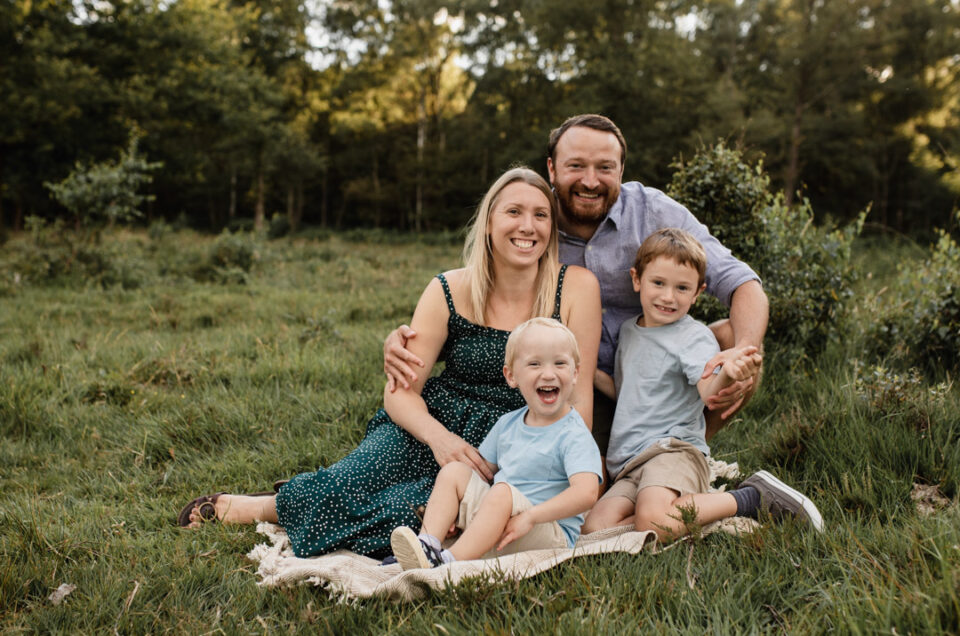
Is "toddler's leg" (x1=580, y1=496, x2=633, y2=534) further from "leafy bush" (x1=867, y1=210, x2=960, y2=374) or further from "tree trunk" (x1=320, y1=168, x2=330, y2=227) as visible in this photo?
"tree trunk" (x1=320, y1=168, x2=330, y2=227)

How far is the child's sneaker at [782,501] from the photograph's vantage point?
8.34 ft

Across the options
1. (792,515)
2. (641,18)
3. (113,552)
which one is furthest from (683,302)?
(641,18)

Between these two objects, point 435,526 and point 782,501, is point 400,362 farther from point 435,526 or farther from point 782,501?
point 782,501

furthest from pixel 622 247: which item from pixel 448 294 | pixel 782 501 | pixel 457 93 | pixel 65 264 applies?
pixel 457 93

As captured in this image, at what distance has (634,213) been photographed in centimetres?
375

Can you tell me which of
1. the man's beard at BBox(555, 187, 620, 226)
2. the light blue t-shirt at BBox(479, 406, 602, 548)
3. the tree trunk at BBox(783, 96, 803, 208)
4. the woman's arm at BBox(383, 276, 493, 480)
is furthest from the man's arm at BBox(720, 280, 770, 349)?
the tree trunk at BBox(783, 96, 803, 208)

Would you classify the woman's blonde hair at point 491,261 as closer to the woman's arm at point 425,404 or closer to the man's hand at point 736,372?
the woman's arm at point 425,404

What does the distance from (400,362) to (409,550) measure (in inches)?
43.7

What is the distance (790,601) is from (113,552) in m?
2.58

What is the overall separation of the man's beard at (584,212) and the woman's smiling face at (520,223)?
49 cm

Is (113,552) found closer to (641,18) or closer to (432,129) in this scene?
(641,18)

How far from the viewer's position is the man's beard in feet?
12.1

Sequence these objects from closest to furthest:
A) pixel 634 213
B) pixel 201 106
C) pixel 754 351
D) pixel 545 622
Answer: pixel 545 622 < pixel 754 351 < pixel 634 213 < pixel 201 106

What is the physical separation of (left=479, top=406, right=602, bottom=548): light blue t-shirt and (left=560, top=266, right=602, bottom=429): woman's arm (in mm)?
506
